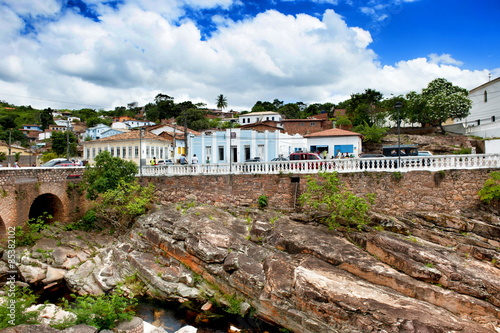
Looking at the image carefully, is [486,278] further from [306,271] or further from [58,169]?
[58,169]

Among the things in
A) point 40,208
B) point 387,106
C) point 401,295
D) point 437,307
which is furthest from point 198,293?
point 387,106

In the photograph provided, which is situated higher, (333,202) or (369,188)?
(369,188)

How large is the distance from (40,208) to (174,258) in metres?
13.6

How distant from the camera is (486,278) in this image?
1120 cm

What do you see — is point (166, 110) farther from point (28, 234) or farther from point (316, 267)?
point (316, 267)

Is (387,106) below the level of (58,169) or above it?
above

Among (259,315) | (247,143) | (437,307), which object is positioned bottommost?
(259,315)

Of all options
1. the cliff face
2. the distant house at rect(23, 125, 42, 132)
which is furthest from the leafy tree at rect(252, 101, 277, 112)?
the cliff face

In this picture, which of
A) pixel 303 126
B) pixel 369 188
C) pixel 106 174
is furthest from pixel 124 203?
pixel 303 126

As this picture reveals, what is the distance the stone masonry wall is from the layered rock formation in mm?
730

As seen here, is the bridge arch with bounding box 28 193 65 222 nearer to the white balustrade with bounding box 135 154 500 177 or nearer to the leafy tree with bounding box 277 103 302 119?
the white balustrade with bounding box 135 154 500 177

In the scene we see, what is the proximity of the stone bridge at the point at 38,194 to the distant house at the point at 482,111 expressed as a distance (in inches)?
1420

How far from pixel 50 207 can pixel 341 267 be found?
20.5 metres

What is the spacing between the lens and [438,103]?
3619cm
